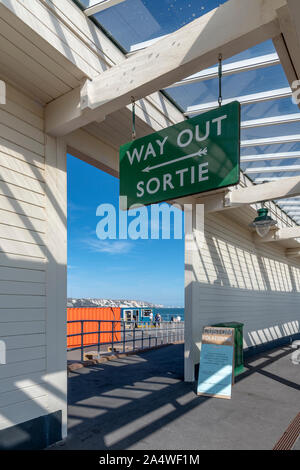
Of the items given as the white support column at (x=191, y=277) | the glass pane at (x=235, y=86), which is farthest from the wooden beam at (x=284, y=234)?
the glass pane at (x=235, y=86)

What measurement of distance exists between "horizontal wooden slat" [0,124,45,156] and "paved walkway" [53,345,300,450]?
123 inches

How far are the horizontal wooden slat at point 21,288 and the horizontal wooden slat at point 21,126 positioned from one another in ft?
5.02

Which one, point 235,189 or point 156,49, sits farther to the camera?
point 235,189

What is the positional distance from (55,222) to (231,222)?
18.8 ft

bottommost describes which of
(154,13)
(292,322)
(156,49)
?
(292,322)

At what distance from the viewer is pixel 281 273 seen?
12.3 m

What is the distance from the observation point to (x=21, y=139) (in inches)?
130

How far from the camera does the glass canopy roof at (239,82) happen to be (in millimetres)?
3207

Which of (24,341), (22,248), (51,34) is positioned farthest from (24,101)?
(24,341)

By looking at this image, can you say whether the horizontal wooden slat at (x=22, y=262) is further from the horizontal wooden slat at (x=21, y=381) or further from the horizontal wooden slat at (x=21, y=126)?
the horizontal wooden slat at (x=21, y=126)

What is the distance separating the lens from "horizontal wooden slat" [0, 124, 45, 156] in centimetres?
313

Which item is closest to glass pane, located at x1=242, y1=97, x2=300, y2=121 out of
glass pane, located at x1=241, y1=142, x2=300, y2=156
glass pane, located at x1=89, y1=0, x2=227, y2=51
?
glass pane, located at x1=241, y1=142, x2=300, y2=156

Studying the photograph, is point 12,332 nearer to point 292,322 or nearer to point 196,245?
point 196,245

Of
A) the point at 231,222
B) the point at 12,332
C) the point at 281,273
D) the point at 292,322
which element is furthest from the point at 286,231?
the point at 12,332
